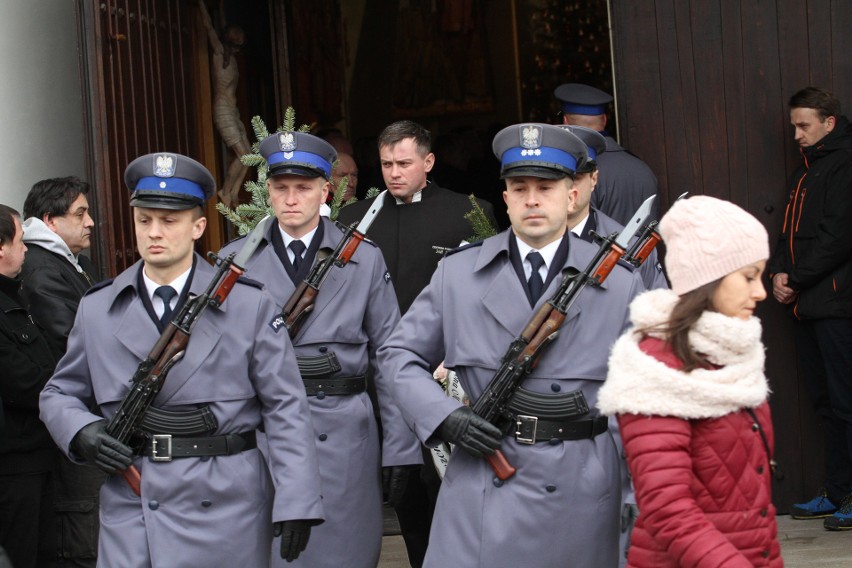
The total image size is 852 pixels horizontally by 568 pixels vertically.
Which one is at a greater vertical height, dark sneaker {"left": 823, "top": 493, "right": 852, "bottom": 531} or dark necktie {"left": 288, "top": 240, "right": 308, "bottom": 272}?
dark necktie {"left": 288, "top": 240, "right": 308, "bottom": 272}

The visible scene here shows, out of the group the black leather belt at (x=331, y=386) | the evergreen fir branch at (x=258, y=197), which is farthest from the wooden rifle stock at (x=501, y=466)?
the evergreen fir branch at (x=258, y=197)

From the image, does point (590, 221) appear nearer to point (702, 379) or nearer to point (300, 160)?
point (300, 160)

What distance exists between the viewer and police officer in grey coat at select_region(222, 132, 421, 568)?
16.9ft

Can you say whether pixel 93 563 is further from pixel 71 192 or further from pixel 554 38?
pixel 554 38

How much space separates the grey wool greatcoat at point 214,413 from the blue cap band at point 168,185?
10.0 inches

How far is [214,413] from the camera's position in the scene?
4055 mm

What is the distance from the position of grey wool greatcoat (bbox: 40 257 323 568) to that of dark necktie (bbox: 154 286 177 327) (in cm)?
5

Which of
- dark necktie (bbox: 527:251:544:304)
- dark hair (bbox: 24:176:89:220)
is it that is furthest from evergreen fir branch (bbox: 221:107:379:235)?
dark necktie (bbox: 527:251:544:304)

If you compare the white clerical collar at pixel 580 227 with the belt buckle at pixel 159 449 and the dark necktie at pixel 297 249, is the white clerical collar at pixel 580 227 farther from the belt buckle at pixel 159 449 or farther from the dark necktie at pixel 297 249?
the belt buckle at pixel 159 449

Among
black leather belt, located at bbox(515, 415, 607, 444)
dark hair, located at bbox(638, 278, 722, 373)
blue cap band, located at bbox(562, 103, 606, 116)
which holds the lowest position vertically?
black leather belt, located at bbox(515, 415, 607, 444)

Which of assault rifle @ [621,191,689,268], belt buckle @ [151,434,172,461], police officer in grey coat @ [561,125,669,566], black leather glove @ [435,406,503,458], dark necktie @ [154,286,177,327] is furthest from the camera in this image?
police officer in grey coat @ [561,125,669,566]

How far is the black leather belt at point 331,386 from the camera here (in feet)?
17.0

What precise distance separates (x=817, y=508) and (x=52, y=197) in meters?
3.97

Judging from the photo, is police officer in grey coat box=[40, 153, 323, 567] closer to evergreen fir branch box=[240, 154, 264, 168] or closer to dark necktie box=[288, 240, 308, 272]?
dark necktie box=[288, 240, 308, 272]
